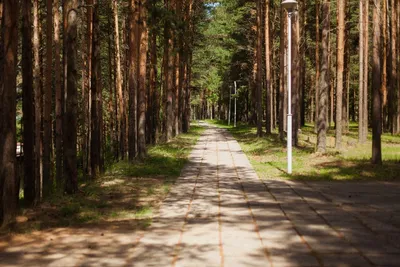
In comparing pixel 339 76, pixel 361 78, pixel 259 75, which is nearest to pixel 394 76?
pixel 361 78

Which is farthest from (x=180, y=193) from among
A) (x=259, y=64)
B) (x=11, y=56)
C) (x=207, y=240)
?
(x=259, y=64)

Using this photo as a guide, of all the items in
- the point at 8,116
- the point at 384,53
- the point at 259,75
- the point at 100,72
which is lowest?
the point at 8,116

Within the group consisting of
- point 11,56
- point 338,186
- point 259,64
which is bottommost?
point 338,186

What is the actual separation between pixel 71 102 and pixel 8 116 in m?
2.63

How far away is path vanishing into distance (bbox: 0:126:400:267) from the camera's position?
5.36 metres

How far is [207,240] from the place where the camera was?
6.21 meters

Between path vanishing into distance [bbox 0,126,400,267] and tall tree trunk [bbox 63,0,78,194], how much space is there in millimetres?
2369

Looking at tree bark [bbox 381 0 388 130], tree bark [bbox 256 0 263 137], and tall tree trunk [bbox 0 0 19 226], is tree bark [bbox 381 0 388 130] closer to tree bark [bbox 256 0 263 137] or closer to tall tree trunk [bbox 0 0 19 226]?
tree bark [bbox 256 0 263 137]

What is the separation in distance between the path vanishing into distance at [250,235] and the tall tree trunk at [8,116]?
159 centimetres

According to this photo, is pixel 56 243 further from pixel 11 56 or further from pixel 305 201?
pixel 305 201

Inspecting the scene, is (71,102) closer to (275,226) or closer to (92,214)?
(92,214)

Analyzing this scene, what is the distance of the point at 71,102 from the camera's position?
9945mm

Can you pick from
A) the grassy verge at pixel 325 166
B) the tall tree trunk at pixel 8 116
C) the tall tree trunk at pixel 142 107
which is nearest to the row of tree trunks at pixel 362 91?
the grassy verge at pixel 325 166

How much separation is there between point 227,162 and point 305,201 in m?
8.37
